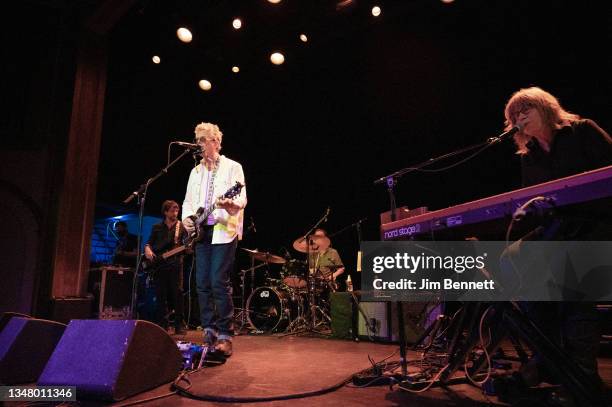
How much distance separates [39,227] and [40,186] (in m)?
0.49

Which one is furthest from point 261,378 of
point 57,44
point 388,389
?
point 57,44

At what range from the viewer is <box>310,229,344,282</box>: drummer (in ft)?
22.2

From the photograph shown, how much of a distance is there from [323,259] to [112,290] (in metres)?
3.55

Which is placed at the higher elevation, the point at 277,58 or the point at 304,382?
the point at 277,58

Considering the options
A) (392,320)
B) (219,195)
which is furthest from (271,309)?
(219,195)

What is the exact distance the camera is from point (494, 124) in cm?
626

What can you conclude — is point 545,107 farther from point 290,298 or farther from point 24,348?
point 290,298

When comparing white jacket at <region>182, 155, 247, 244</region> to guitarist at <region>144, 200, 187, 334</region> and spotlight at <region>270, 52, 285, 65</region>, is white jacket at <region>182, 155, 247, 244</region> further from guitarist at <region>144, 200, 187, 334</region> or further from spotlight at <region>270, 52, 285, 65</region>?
spotlight at <region>270, 52, 285, 65</region>

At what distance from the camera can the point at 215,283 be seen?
11.0ft

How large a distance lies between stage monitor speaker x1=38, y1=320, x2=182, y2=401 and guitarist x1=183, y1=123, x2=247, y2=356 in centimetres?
103

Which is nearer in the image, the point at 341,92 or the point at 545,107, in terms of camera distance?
the point at 545,107

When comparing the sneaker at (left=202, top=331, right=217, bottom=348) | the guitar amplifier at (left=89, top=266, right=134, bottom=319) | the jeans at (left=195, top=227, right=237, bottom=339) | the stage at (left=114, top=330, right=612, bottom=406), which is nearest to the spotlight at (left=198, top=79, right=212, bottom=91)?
the guitar amplifier at (left=89, top=266, right=134, bottom=319)

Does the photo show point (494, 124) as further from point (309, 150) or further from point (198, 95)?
point (198, 95)

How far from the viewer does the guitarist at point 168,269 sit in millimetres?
5789
